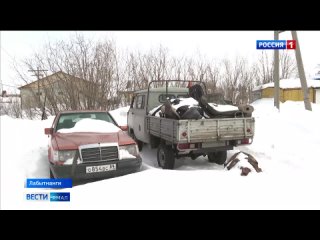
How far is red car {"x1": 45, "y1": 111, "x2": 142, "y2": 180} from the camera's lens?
185 inches

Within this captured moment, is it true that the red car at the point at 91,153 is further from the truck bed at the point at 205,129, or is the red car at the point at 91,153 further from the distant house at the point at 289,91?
the distant house at the point at 289,91

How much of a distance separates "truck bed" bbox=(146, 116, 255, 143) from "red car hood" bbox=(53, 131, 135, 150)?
99 cm

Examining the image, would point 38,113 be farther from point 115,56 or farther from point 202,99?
point 202,99

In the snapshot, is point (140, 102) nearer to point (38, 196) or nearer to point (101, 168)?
point (101, 168)

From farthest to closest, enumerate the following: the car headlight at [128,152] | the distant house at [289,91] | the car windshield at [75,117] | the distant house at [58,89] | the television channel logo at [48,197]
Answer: the distant house at [289,91] < the distant house at [58,89] < the car windshield at [75,117] < the car headlight at [128,152] < the television channel logo at [48,197]

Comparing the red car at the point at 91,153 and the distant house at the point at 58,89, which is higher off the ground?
the distant house at the point at 58,89

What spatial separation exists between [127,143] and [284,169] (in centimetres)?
366

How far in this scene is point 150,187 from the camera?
11.9 ft

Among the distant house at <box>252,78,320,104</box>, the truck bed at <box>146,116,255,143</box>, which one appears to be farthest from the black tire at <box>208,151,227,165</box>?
the distant house at <box>252,78,320,104</box>

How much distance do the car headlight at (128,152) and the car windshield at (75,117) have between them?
138cm

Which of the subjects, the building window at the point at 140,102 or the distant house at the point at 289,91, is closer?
the building window at the point at 140,102

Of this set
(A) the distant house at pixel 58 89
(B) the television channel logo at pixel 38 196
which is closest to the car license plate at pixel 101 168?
(B) the television channel logo at pixel 38 196

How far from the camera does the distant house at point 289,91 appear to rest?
2242 cm

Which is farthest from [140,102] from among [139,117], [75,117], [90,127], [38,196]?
[38,196]
